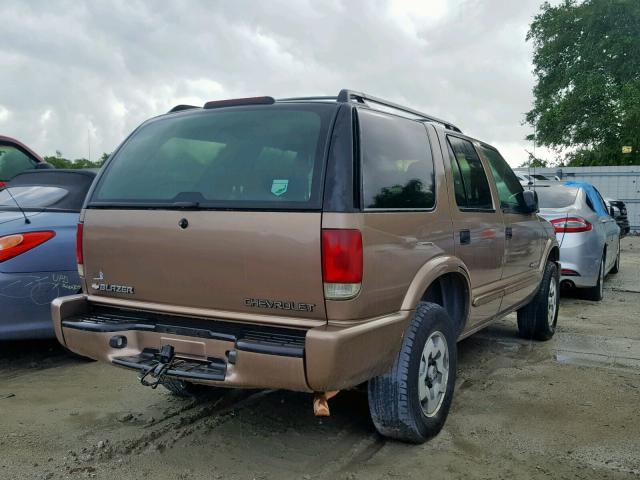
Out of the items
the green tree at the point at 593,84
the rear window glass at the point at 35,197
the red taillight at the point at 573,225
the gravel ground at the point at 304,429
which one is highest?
the green tree at the point at 593,84

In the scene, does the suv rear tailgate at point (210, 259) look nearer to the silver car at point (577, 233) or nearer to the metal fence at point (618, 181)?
the silver car at point (577, 233)

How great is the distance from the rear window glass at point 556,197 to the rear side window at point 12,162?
6.15 meters

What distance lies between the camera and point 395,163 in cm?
342

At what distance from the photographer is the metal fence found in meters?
22.3

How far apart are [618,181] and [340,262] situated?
885 inches

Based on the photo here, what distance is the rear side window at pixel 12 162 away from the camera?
7.13 meters

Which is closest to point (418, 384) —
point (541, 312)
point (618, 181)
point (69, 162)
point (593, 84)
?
point (541, 312)

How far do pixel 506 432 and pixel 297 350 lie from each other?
1.62 m

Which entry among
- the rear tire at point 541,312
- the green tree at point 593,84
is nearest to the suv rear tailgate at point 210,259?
the rear tire at point 541,312

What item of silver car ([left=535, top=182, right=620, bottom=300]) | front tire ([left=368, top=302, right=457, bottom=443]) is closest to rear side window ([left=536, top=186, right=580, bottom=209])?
silver car ([left=535, top=182, right=620, bottom=300])

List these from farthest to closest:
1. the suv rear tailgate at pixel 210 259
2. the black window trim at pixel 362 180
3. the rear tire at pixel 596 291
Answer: the rear tire at pixel 596 291 < the black window trim at pixel 362 180 < the suv rear tailgate at pixel 210 259

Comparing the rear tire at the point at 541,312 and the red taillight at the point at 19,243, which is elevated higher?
A: the red taillight at the point at 19,243

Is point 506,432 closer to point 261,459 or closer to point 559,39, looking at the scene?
point 261,459

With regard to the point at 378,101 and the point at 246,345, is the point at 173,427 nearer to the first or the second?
the point at 246,345
